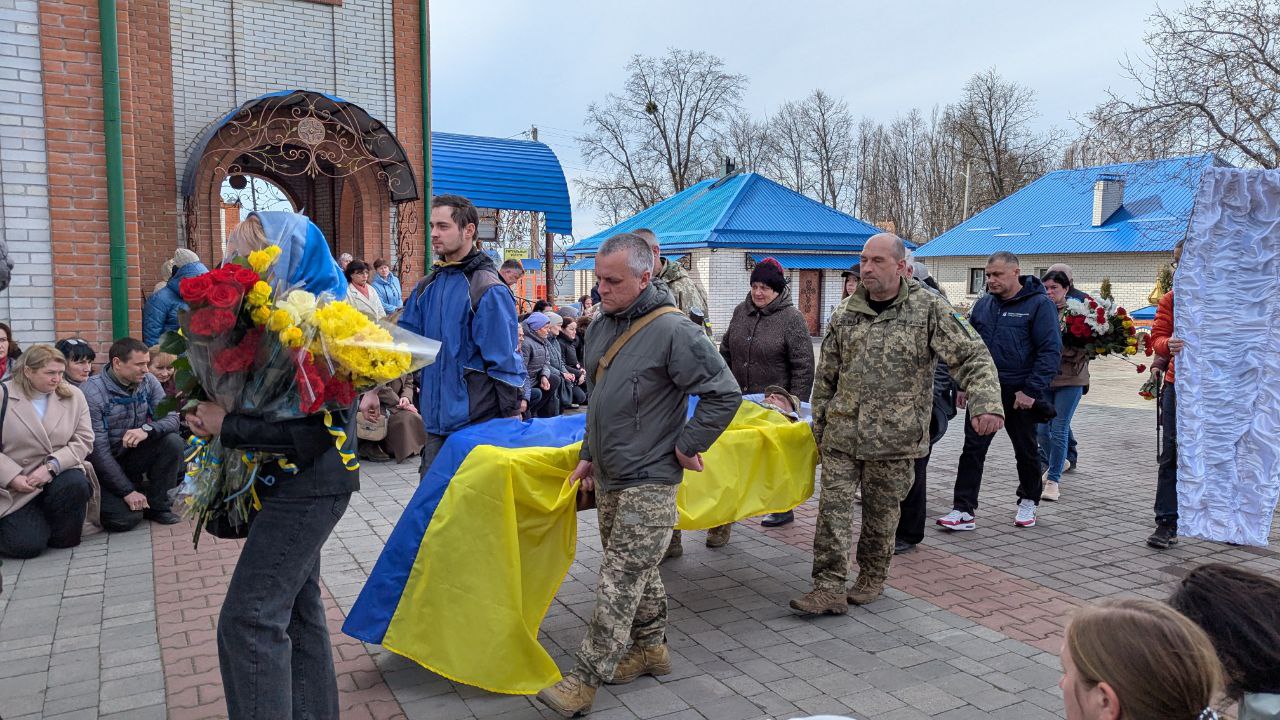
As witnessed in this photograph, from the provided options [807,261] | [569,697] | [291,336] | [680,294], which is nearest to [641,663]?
[569,697]

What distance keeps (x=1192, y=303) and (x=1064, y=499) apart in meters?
2.25

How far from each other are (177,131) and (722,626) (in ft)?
30.0

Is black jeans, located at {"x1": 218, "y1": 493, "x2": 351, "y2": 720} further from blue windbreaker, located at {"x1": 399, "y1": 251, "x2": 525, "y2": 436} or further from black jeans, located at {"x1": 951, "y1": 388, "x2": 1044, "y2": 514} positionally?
black jeans, located at {"x1": 951, "y1": 388, "x2": 1044, "y2": 514}

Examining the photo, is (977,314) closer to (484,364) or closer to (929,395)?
(929,395)

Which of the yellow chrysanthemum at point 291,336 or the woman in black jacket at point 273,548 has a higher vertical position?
the yellow chrysanthemum at point 291,336

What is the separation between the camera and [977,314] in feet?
23.1

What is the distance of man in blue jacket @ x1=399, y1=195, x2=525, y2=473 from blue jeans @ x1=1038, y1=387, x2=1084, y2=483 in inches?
217

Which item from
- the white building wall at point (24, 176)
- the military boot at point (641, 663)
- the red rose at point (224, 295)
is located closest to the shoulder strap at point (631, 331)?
the military boot at point (641, 663)

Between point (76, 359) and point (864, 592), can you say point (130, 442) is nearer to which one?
point (76, 359)

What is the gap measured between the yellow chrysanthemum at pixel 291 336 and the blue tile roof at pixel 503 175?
11623mm

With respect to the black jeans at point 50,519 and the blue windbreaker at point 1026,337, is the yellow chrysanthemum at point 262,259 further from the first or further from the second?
the blue windbreaker at point 1026,337

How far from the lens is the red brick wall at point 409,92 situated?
11.7 metres

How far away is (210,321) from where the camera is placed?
2.73 meters

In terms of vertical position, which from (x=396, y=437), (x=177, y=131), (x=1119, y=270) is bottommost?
(x=396, y=437)
